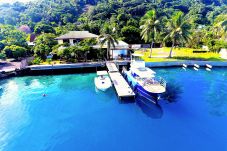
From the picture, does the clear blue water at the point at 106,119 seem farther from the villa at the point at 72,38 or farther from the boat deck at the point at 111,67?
the villa at the point at 72,38

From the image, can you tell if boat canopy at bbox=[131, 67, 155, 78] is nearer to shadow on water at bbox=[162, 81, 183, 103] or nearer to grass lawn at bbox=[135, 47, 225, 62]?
shadow on water at bbox=[162, 81, 183, 103]

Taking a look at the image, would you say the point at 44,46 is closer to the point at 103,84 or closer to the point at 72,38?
the point at 72,38

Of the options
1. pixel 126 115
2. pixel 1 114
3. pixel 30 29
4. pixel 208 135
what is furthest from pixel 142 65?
pixel 30 29

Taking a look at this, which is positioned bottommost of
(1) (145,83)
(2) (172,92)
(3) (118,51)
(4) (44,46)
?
(2) (172,92)

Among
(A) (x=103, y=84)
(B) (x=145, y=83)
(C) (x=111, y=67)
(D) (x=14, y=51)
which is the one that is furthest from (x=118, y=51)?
(D) (x=14, y=51)

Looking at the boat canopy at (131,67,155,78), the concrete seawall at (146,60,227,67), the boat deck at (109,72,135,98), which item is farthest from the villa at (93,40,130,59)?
the boat canopy at (131,67,155,78)

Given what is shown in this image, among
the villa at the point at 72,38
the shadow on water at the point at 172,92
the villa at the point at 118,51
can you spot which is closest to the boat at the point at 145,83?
the shadow on water at the point at 172,92

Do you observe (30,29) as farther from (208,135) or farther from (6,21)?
(208,135)
